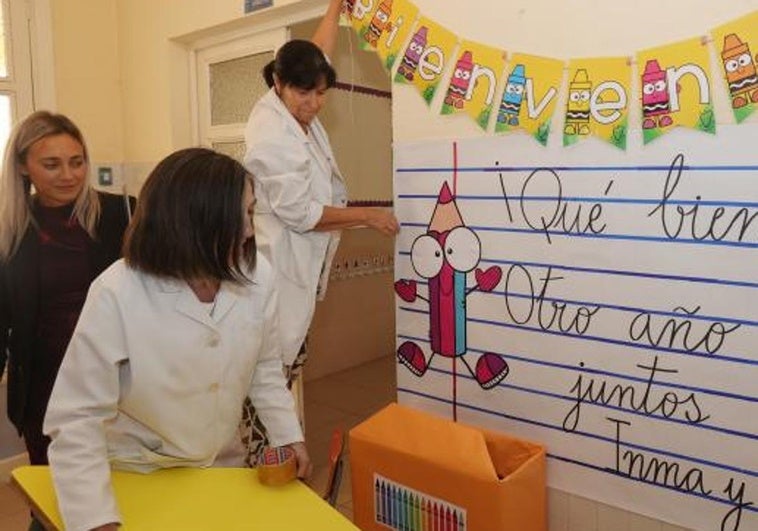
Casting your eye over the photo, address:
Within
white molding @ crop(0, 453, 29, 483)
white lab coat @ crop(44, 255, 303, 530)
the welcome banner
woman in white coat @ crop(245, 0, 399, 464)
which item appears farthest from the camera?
white molding @ crop(0, 453, 29, 483)

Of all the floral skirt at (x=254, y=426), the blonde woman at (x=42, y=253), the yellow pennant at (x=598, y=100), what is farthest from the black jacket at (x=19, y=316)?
the yellow pennant at (x=598, y=100)

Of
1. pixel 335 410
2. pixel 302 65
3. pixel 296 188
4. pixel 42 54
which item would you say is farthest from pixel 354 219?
pixel 42 54

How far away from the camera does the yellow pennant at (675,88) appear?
139 centimetres

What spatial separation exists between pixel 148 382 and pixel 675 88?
4.04ft

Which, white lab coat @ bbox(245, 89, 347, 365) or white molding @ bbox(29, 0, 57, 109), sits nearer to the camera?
white lab coat @ bbox(245, 89, 347, 365)

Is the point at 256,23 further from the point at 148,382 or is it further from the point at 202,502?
the point at 202,502

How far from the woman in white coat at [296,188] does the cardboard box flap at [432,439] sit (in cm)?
35

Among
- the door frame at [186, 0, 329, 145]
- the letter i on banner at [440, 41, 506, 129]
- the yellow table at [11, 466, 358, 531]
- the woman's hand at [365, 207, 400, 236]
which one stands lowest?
the yellow table at [11, 466, 358, 531]

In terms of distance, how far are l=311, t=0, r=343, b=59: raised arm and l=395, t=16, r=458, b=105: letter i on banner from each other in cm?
29

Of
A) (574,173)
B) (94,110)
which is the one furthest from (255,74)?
(574,173)

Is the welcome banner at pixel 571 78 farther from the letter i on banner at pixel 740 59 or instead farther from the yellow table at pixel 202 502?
the yellow table at pixel 202 502

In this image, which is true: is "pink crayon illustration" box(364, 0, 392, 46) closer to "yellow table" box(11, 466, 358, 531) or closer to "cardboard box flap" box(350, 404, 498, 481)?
"cardboard box flap" box(350, 404, 498, 481)

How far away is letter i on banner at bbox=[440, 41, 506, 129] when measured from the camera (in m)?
1.70

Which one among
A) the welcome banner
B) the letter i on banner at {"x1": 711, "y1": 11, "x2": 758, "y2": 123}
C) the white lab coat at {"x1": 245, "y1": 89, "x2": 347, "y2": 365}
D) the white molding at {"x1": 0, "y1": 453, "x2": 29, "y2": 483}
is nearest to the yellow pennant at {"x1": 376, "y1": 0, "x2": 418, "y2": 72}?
the welcome banner
